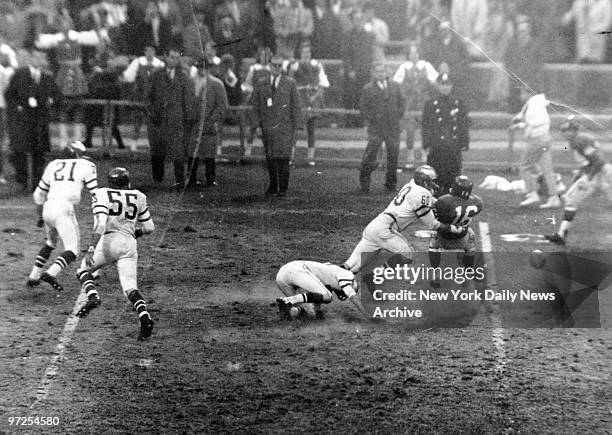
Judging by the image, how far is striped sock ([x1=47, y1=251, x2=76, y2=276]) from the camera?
9430 millimetres

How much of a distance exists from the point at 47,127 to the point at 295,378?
20.0 ft

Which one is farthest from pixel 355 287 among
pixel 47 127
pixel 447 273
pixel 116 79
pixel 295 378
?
pixel 47 127

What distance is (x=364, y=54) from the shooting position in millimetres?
10922

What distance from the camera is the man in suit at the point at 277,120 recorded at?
10.5 meters

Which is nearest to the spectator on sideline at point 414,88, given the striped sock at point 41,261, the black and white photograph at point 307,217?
the black and white photograph at point 307,217

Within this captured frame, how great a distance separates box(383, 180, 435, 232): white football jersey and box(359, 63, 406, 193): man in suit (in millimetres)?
1631

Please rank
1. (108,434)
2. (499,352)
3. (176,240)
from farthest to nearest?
(176,240) < (499,352) < (108,434)

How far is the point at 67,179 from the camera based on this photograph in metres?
9.49

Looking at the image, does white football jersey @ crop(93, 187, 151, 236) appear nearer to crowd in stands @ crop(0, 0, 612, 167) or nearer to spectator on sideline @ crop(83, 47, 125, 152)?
crowd in stands @ crop(0, 0, 612, 167)

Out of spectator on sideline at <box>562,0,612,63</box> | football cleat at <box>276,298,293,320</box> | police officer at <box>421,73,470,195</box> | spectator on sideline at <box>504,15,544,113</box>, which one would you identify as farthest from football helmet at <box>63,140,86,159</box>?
spectator on sideline at <box>562,0,612,63</box>

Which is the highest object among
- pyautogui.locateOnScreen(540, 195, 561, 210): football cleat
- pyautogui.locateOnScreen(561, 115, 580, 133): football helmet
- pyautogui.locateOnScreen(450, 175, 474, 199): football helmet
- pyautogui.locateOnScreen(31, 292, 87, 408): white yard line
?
pyautogui.locateOnScreen(561, 115, 580, 133): football helmet

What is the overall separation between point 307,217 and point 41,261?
8.63 ft

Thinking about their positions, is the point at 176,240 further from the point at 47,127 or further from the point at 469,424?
the point at 469,424

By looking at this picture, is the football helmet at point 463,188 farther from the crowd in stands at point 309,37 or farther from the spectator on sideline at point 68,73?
the spectator on sideline at point 68,73
